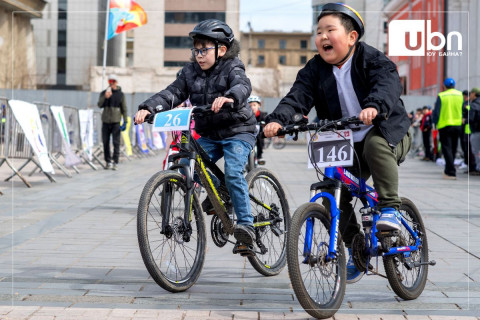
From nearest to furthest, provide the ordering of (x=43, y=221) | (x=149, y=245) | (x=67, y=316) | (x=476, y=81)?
1. (x=67, y=316)
2. (x=149, y=245)
3. (x=43, y=221)
4. (x=476, y=81)

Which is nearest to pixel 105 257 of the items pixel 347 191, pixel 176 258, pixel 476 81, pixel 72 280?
pixel 72 280

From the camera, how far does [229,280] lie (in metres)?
5.17

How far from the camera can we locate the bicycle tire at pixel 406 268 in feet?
14.9

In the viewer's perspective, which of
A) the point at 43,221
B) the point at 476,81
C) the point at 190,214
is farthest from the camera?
the point at 476,81

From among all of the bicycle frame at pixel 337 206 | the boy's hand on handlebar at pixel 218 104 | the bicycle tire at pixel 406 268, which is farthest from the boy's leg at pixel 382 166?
the boy's hand on handlebar at pixel 218 104

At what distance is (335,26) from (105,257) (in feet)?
8.59

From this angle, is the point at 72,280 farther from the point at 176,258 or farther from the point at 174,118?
the point at 174,118

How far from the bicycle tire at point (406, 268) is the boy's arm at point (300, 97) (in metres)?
0.85

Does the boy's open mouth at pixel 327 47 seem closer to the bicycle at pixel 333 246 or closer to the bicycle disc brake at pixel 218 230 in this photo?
the bicycle at pixel 333 246

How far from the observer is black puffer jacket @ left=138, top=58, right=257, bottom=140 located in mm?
5078

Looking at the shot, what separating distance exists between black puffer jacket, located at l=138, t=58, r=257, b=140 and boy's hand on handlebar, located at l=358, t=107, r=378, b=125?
1169 millimetres

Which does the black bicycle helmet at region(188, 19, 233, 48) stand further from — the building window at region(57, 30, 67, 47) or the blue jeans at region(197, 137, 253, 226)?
the building window at region(57, 30, 67, 47)

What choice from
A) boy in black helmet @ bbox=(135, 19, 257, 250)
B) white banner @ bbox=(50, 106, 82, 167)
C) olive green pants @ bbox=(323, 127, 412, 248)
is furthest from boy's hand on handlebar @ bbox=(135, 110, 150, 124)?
white banner @ bbox=(50, 106, 82, 167)

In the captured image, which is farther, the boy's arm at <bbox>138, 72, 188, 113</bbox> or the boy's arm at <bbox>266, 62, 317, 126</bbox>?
the boy's arm at <bbox>138, 72, 188, 113</bbox>
